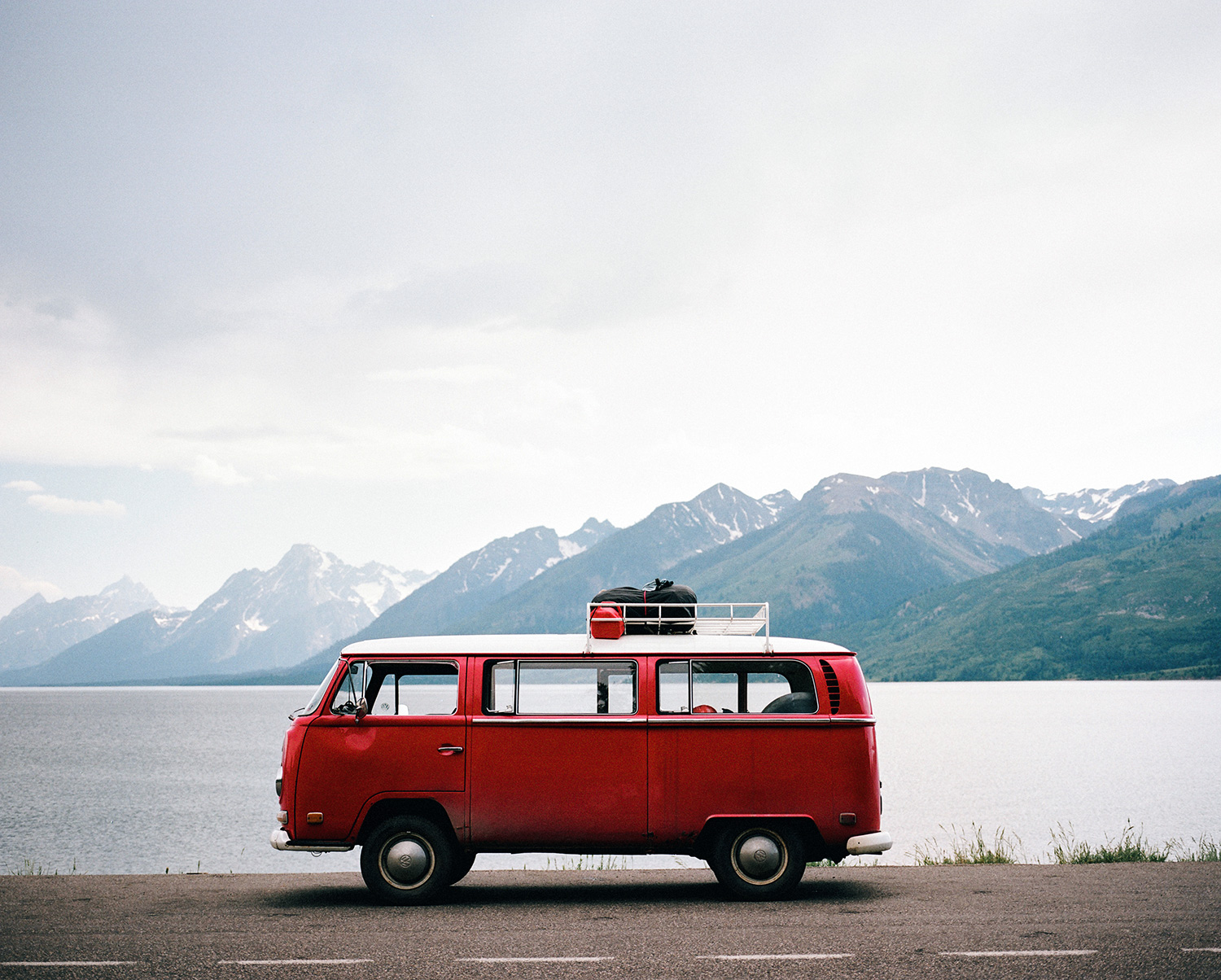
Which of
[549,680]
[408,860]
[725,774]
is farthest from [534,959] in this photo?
[725,774]

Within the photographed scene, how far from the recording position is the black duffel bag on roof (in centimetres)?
1280

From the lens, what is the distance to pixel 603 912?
11930 millimetres

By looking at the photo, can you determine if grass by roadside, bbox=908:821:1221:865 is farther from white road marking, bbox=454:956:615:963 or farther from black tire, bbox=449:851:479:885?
white road marking, bbox=454:956:615:963

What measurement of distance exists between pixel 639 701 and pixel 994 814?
131 feet

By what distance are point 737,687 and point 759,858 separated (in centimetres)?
201

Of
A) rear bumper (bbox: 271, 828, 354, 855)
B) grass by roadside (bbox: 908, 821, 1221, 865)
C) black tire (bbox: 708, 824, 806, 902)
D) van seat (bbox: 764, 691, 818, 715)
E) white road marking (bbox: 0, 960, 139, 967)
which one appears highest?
van seat (bbox: 764, 691, 818, 715)

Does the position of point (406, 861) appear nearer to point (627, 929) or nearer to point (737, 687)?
point (627, 929)

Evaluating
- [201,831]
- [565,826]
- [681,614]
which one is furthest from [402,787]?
[201,831]

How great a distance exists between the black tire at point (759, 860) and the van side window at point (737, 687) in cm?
140

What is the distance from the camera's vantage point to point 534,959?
9.48 meters

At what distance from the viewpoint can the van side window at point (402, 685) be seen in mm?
12523

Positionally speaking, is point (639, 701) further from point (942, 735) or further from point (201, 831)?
point (942, 735)

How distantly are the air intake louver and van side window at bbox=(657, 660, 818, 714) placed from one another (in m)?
0.19

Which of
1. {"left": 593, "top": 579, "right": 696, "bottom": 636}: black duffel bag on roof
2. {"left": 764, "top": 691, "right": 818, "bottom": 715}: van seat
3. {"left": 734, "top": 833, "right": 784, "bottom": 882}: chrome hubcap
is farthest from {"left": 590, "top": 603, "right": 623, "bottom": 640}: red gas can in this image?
{"left": 734, "top": 833, "right": 784, "bottom": 882}: chrome hubcap
